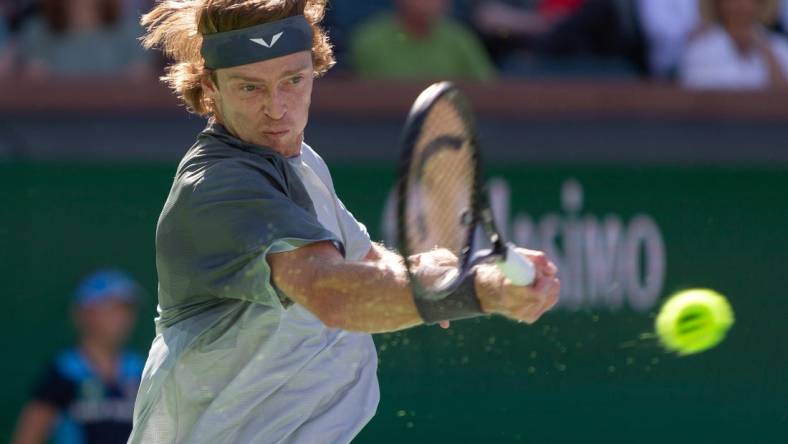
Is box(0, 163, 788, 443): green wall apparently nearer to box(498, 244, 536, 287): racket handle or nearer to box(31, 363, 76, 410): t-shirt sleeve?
box(31, 363, 76, 410): t-shirt sleeve

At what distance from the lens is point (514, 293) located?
2545 mm

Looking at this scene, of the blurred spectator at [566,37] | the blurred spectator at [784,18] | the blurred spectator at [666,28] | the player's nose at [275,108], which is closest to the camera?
the player's nose at [275,108]

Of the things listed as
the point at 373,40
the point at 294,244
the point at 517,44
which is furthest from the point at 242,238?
the point at 517,44

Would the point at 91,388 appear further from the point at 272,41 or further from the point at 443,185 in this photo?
the point at 443,185

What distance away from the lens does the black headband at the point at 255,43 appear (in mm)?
3084

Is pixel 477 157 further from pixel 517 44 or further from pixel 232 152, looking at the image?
pixel 517 44

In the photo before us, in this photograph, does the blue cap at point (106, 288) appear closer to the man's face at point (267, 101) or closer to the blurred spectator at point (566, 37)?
the blurred spectator at point (566, 37)

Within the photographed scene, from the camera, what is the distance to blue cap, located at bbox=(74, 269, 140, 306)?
6.13 metres

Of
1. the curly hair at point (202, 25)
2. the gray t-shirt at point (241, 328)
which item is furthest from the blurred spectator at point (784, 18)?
the gray t-shirt at point (241, 328)

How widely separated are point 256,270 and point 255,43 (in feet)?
1.92

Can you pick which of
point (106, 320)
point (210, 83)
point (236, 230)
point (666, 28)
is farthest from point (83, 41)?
point (236, 230)

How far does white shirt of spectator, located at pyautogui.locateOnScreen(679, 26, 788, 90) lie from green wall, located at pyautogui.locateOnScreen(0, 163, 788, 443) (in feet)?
2.22

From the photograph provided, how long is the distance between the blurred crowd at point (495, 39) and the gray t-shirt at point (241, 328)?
3361 millimetres

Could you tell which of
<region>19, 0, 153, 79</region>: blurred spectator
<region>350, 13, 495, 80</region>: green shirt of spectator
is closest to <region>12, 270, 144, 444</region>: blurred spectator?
<region>19, 0, 153, 79</region>: blurred spectator
